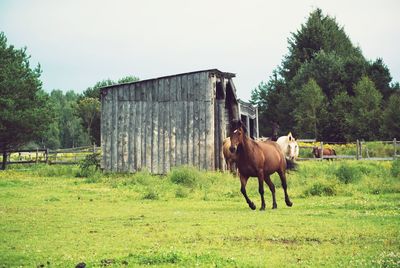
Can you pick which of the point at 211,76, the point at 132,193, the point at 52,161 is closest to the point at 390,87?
the point at 52,161

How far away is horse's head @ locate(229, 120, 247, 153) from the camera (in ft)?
56.3

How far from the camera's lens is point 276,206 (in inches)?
688

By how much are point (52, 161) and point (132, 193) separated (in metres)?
27.5

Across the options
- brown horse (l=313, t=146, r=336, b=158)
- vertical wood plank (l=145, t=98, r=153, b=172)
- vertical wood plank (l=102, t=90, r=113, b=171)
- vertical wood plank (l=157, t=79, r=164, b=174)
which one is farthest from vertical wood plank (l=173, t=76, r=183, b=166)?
brown horse (l=313, t=146, r=336, b=158)

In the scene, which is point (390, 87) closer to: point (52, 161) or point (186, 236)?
point (52, 161)

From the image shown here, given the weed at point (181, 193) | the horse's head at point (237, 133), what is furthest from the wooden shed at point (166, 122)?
the horse's head at point (237, 133)

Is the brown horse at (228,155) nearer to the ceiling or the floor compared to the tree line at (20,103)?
nearer to the floor

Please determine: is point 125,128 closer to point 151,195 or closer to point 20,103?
point 151,195

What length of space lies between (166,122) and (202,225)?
18.0 m

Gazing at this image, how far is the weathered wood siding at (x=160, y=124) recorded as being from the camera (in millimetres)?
30531

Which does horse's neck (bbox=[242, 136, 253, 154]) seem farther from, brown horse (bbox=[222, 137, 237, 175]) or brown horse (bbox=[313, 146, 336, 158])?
brown horse (bbox=[313, 146, 336, 158])

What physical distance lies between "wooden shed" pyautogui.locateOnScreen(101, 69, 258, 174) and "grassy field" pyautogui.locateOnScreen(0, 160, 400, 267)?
5.00m

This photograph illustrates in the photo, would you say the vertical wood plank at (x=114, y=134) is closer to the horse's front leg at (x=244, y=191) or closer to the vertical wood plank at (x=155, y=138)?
the vertical wood plank at (x=155, y=138)

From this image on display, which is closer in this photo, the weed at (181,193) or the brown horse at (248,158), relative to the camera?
the brown horse at (248,158)
